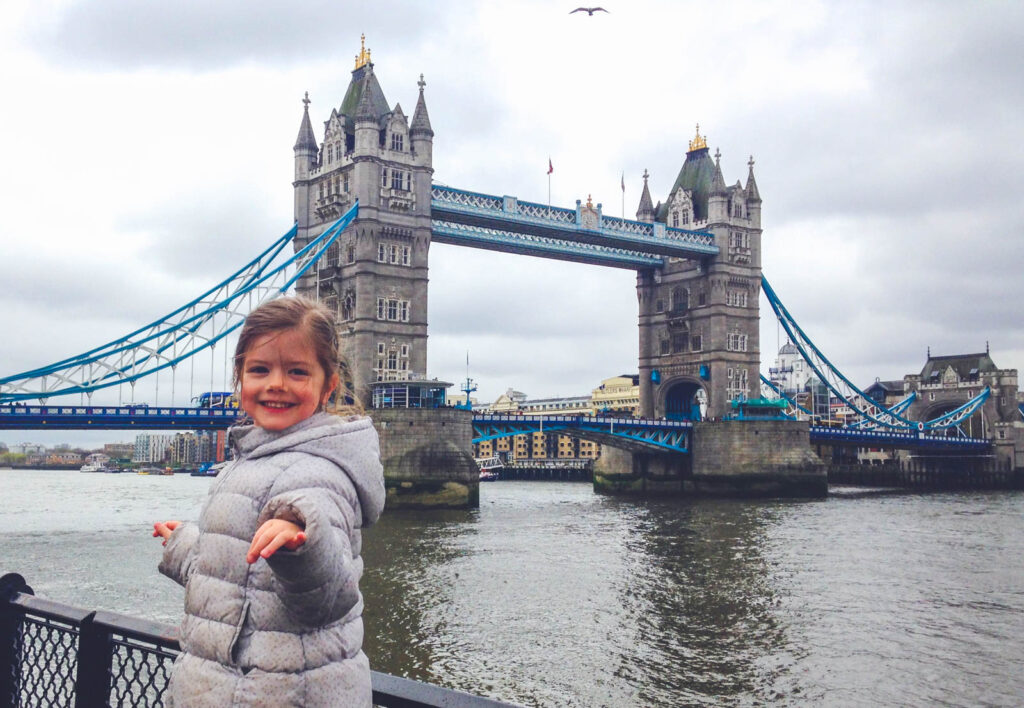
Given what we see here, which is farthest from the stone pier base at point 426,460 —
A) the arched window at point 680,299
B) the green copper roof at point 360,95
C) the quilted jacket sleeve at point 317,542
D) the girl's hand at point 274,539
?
the girl's hand at point 274,539

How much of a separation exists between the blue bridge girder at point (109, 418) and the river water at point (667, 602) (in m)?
3.79

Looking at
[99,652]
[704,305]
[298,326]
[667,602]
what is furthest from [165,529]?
[704,305]

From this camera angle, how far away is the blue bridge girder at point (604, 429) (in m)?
46.2

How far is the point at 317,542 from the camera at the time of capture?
2195 millimetres

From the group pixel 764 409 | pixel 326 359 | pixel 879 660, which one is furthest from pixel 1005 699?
pixel 764 409

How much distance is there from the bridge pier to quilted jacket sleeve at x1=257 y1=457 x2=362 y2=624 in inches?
1940

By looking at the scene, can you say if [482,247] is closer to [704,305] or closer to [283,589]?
[704,305]

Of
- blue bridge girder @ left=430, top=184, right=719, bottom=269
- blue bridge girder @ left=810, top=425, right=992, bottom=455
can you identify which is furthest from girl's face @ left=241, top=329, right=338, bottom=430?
blue bridge girder @ left=810, top=425, right=992, bottom=455

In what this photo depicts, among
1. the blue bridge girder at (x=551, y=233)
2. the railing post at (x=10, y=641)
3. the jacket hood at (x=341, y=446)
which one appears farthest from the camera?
the blue bridge girder at (x=551, y=233)

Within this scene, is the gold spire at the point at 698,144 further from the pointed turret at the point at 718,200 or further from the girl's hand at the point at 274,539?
the girl's hand at the point at 274,539

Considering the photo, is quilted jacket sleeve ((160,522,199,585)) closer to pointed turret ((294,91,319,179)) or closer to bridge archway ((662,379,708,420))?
pointed turret ((294,91,319,179))

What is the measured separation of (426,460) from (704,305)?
25293mm

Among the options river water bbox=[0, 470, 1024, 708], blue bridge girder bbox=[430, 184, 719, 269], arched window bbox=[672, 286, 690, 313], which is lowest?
river water bbox=[0, 470, 1024, 708]

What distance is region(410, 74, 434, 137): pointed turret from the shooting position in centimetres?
4500
